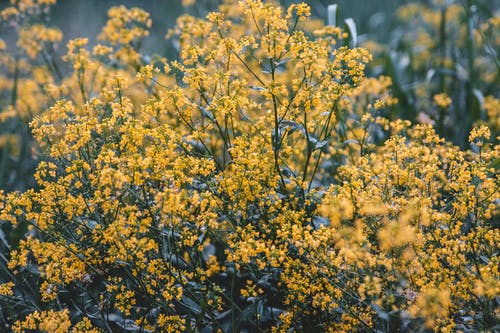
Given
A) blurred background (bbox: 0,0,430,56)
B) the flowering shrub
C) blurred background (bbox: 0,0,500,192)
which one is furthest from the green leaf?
blurred background (bbox: 0,0,430,56)

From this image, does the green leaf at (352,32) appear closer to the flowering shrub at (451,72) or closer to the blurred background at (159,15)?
the flowering shrub at (451,72)

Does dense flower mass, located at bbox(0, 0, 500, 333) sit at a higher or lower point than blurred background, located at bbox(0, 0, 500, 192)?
lower

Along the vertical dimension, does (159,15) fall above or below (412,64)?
above

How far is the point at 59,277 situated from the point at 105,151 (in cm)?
83

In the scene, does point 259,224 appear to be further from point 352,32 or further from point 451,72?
point 451,72

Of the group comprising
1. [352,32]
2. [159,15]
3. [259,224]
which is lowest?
[259,224]

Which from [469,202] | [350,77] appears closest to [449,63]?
[350,77]

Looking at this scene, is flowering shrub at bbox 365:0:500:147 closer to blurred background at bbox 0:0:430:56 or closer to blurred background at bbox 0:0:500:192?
blurred background at bbox 0:0:500:192

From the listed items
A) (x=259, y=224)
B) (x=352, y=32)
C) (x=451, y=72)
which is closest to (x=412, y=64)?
(x=451, y=72)

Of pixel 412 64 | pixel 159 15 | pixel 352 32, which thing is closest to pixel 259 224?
pixel 352 32

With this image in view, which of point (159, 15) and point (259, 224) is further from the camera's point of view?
point (159, 15)

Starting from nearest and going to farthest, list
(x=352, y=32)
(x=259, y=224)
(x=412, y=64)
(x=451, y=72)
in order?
(x=259, y=224)
(x=352, y=32)
(x=451, y=72)
(x=412, y=64)

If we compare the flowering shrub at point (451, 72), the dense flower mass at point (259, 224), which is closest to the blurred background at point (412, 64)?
the flowering shrub at point (451, 72)

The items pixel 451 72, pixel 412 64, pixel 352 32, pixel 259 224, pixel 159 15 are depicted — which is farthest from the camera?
pixel 159 15
